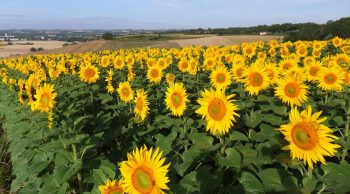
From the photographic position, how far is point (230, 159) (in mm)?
4184

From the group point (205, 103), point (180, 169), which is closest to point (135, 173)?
point (180, 169)

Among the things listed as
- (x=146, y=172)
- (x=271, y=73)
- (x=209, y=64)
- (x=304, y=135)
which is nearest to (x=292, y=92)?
(x=271, y=73)

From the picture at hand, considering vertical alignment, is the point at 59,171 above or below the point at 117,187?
below

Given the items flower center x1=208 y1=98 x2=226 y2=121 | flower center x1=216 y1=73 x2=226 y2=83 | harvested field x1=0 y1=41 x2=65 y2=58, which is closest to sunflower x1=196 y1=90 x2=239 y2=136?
flower center x1=208 y1=98 x2=226 y2=121

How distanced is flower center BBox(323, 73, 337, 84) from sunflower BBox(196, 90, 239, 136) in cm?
263

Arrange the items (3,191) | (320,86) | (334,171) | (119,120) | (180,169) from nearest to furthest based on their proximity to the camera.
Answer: (334,171) < (180,169) < (320,86) < (119,120) < (3,191)

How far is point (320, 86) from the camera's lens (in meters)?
6.30

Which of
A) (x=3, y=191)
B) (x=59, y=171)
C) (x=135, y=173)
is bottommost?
(x=3, y=191)

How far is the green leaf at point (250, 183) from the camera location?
3977mm

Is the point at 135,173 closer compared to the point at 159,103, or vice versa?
the point at 135,173

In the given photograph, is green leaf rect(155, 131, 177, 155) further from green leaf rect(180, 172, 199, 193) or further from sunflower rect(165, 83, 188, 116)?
green leaf rect(180, 172, 199, 193)

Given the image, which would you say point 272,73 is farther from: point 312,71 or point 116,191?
point 116,191

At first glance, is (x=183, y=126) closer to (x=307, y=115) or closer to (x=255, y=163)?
(x=255, y=163)

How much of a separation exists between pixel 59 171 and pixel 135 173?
204cm
